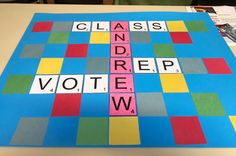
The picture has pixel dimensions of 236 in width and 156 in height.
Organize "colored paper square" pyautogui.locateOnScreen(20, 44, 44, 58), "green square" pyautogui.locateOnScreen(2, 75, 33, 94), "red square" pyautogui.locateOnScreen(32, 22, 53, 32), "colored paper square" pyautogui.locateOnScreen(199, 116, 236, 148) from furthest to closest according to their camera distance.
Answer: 1. "red square" pyautogui.locateOnScreen(32, 22, 53, 32)
2. "colored paper square" pyautogui.locateOnScreen(20, 44, 44, 58)
3. "green square" pyautogui.locateOnScreen(2, 75, 33, 94)
4. "colored paper square" pyautogui.locateOnScreen(199, 116, 236, 148)

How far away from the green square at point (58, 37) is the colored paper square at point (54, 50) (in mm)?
24

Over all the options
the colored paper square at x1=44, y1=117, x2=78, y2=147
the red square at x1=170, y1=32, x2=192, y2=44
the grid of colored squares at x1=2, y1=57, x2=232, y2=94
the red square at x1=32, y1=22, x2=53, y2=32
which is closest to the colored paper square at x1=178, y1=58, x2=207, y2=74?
the grid of colored squares at x1=2, y1=57, x2=232, y2=94

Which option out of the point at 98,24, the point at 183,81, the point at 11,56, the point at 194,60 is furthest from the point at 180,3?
the point at 11,56

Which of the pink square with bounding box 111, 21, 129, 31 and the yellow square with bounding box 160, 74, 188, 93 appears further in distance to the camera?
the pink square with bounding box 111, 21, 129, 31

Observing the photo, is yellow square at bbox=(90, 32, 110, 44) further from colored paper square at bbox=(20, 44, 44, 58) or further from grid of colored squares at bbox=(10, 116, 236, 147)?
grid of colored squares at bbox=(10, 116, 236, 147)

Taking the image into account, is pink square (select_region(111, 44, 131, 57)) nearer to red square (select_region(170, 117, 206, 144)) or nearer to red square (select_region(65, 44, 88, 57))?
red square (select_region(65, 44, 88, 57))

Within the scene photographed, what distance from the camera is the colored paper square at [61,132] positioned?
49cm

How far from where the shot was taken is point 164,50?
2.48 ft

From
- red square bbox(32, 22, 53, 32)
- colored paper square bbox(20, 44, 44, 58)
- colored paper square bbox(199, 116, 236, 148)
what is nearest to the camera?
colored paper square bbox(199, 116, 236, 148)

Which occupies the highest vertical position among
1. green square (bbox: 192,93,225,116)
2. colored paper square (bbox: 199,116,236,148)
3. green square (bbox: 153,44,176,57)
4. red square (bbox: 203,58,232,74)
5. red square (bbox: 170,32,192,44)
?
red square (bbox: 170,32,192,44)

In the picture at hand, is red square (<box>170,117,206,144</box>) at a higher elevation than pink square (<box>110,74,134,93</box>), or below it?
below

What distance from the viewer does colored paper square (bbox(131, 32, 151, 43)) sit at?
0.80m

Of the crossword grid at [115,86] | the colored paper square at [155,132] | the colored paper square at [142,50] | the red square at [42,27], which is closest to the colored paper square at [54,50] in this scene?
the crossword grid at [115,86]

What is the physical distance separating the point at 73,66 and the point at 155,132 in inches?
12.1
